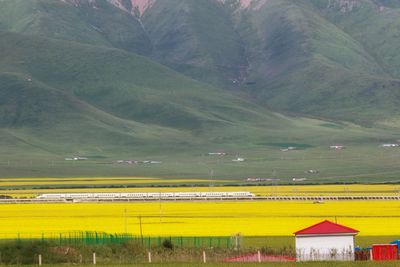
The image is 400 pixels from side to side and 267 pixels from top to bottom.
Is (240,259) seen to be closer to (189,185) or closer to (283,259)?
(283,259)

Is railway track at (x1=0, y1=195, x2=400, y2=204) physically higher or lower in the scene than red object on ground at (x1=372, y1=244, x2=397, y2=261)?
higher

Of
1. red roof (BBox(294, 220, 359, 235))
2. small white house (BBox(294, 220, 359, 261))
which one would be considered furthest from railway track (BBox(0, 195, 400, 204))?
small white house (BBox(294, 220, 359, 261))

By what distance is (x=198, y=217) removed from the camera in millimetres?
80562

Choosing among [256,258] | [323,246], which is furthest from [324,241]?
[256,258]

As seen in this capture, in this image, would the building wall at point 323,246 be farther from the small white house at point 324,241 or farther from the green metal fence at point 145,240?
the green metal fence at point 145,240

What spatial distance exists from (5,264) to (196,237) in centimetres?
1410

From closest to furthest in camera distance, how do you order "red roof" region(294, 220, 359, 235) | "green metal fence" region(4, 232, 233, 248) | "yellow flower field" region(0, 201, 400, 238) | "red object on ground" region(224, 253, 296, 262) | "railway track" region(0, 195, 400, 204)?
"red object on ground" region(224, 253, 296, 262) < "red roof" region(294, 220, 359, 235) < "green metal fence" region(4, 232, 233, 248) < "yellow flower field" region(0, 201, 400, 238) < "railway track" region(0, 195, 400, 204)

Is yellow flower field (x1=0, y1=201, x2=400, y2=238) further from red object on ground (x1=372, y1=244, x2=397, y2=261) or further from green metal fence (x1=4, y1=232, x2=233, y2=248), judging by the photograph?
red object on ground (x1=372, y1=244, x2=397, y2=261)

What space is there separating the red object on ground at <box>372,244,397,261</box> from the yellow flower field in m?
12.7

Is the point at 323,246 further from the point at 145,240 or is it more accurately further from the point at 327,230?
the point at 145,240

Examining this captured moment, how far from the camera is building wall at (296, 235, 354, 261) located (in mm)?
52969

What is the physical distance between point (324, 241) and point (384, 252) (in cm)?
285

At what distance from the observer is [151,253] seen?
53.8 meters

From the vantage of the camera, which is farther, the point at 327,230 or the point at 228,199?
the point at 228,199
